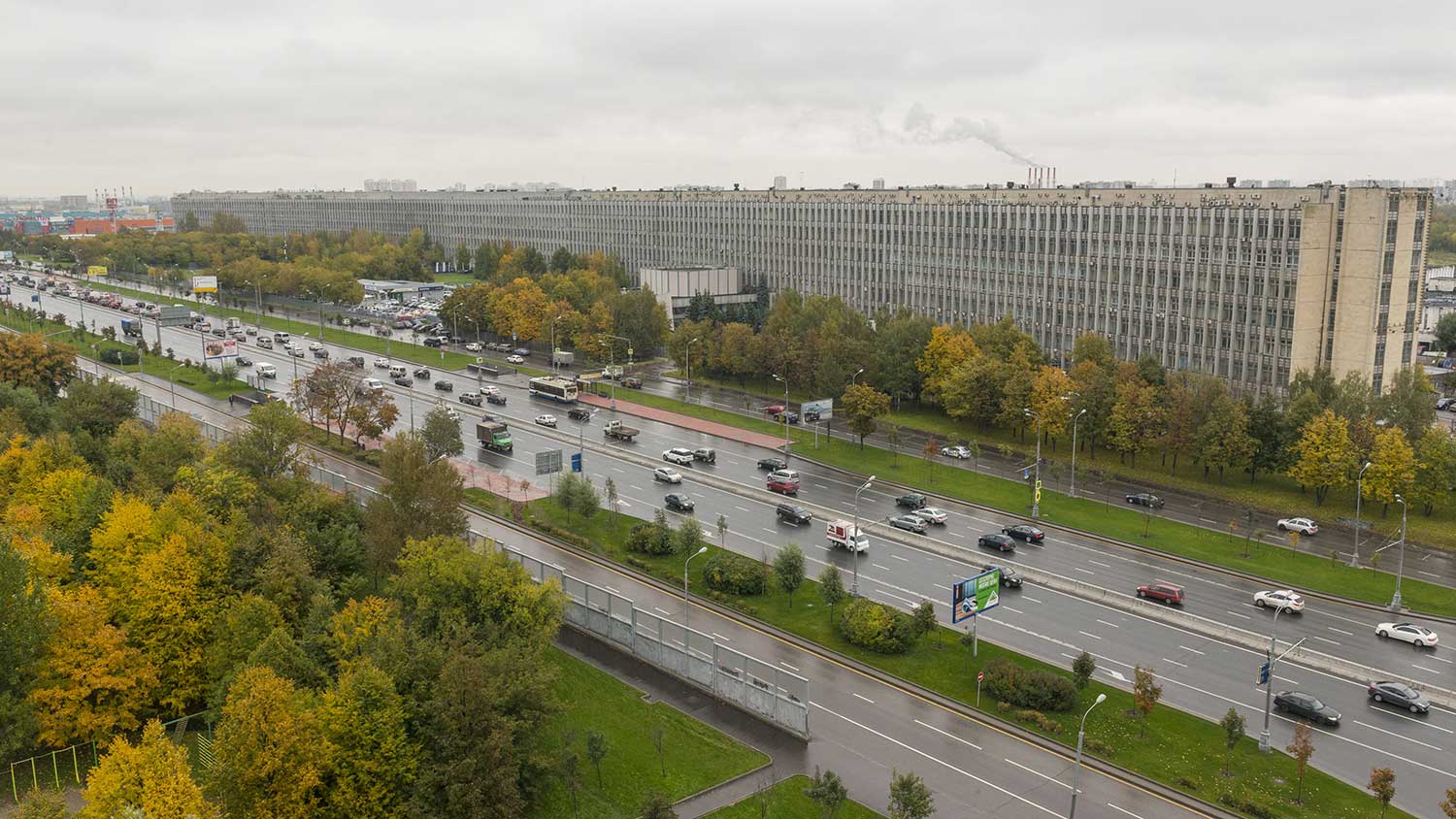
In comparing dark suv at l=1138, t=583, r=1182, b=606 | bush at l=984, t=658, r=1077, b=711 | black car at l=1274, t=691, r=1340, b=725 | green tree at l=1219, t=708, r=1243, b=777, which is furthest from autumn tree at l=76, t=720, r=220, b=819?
dark suv at l=1138, t=583, r=1182, b=606

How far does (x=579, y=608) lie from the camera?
55594 millimetres

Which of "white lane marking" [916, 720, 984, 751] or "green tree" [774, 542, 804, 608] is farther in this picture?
"green tree" [774, 542, 804, 608]

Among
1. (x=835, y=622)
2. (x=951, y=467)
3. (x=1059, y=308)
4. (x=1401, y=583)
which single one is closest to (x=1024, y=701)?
(x=835, y=622)

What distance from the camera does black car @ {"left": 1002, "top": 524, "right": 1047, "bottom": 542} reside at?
2746 inches

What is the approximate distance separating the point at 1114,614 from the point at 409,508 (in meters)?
40.3

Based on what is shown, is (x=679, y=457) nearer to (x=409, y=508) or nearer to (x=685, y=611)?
(x=685, y=611)

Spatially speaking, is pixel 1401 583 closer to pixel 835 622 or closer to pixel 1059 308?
pixel 835 622

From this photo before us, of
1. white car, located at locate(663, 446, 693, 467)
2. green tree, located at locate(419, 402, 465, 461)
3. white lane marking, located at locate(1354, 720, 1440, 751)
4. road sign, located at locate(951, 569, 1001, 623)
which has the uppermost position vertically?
green tree, located at locate(419, 402, 465, 461)

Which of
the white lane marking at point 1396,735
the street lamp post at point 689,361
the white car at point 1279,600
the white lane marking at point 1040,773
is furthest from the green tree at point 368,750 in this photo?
the street lamp post at point 689,361

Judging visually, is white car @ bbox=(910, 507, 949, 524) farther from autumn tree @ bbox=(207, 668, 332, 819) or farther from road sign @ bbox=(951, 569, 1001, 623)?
autumn tree @ bbox=(207, 668, 332, 819)

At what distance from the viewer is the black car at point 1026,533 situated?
229 feet

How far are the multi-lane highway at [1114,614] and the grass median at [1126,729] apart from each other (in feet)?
6.13

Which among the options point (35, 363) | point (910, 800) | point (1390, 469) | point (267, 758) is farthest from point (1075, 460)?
point (35, 363)

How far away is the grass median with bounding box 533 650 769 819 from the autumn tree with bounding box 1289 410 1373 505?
53.7m
